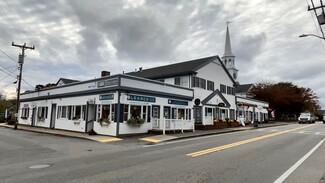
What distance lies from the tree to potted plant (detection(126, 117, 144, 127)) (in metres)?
45.5

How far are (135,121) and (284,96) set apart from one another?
156 ft

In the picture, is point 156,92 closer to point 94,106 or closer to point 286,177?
point 94,106

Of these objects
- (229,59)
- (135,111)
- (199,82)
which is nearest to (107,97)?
(135,111)

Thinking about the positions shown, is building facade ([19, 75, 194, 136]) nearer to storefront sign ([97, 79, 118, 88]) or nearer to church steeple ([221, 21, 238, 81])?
storefront sign ([97, 79, 118, 88])

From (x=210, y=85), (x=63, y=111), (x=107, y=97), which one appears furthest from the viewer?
(x=210, y=85)

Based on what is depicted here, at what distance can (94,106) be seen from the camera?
67.3 feet

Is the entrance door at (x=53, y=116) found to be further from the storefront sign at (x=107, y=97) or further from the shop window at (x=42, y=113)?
the storefront sign at (x=107, y=97)

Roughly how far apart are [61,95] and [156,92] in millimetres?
10572

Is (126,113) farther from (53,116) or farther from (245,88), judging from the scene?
(245,88)

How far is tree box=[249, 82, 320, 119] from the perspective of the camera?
56.2m

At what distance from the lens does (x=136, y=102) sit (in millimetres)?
19312

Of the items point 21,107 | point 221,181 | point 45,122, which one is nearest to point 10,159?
point 221,181

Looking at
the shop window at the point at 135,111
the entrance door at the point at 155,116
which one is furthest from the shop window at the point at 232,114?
the shop window at the point at 135,111

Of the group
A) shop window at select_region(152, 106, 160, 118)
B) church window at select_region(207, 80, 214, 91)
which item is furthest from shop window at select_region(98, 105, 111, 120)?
church window at select_region(207, 80, 214, 91)
